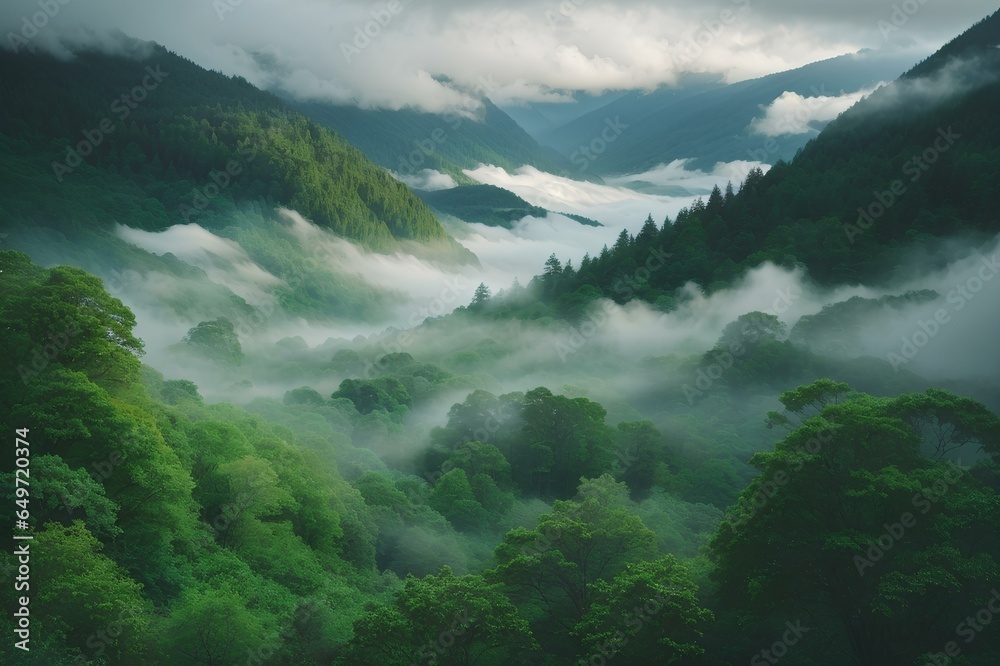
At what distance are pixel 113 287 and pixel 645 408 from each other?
148703 mm

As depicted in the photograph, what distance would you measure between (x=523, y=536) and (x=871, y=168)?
421 feet

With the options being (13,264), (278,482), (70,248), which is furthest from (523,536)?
(70,248)

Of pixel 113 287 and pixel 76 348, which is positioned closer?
pixel 76 348

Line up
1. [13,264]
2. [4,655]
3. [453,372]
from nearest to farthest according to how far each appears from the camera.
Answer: [4,655] → [13,264] → [453,372]

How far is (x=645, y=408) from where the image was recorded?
90.8m

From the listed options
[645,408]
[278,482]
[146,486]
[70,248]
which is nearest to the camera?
[146,486]

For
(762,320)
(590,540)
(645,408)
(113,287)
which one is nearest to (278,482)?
(590,540)

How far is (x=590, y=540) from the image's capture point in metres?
34.5

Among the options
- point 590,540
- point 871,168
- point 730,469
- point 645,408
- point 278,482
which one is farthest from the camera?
point 871,168

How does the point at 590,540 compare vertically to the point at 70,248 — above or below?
below

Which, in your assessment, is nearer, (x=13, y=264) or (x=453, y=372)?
(x=13, y=264)

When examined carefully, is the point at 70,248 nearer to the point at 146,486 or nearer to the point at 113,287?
the point at 113,287

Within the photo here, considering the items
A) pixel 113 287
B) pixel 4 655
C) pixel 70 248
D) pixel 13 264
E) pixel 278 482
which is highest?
pixel 70 248

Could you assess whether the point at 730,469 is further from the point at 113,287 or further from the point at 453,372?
the point at 113,287
